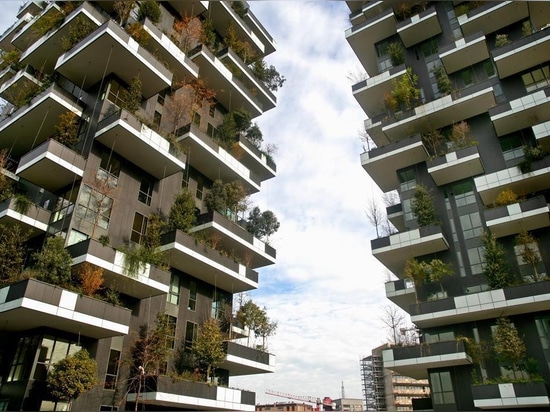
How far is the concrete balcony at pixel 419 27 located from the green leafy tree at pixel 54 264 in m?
27.9

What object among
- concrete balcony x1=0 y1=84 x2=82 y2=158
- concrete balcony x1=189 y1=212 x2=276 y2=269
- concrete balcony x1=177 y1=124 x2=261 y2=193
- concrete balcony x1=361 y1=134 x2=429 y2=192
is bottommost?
concrete balcony x1=189 y1=212 x2=276 y2=269

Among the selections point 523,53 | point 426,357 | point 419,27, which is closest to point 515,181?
point 523,53

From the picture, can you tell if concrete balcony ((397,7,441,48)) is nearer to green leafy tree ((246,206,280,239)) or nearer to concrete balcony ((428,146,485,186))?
concrete balcony ((428,146,485,186))

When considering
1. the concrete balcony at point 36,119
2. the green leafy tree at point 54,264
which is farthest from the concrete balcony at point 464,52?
the green leafy tree at point 54,264

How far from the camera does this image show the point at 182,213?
23812 mm

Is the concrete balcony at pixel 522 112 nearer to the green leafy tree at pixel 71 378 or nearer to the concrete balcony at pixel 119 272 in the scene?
the concrete balcony at pixel 119 272

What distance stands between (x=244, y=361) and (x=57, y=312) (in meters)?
11.4

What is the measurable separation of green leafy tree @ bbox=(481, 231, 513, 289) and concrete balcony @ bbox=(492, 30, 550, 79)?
11.7m

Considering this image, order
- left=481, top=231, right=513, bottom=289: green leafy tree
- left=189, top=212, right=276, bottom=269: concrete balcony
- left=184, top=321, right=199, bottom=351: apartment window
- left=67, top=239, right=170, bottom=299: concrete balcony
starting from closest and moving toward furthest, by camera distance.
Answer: left=67, top=239, right=170, bottom=299: concrete balcony → left=481, top=231, right=513, bottom=289: green leafy tree → left=184, top=321, right=199, bottom=351: apartment window → left=189, top=212, right=276, bottom=269: concrete balcony

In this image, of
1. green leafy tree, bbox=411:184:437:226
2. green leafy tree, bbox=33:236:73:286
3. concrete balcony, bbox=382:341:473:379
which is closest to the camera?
green leafy tree, bbox=33:236:73:286

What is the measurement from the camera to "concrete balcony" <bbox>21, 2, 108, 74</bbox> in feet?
76.5

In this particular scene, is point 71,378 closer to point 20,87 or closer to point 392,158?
point 20,87

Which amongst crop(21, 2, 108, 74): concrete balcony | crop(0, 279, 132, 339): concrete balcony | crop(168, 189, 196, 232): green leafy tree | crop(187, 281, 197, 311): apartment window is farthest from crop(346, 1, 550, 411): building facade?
crop(21, 2, 108, 74): concrete balcony

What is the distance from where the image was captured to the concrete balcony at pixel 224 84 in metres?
29.5
